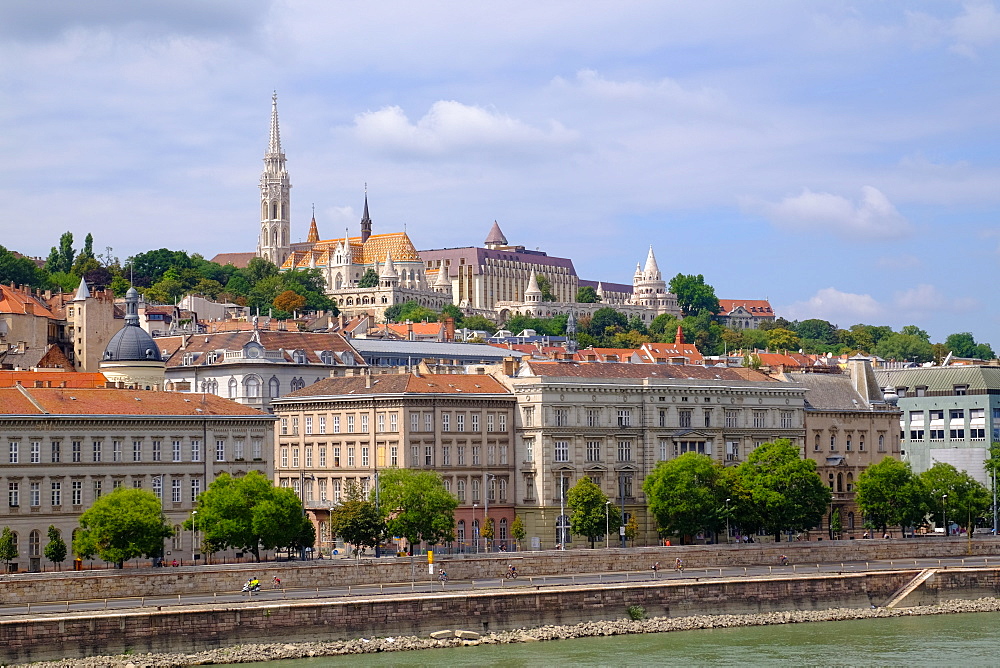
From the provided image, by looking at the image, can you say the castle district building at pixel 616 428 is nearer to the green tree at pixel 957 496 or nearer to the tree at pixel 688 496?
the tree at pixel 688 496

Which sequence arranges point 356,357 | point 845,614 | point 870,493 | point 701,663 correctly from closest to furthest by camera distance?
point 701,663 < point 845,614 < point 870,493 < point 356,357

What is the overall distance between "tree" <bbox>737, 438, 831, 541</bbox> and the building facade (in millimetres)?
26623

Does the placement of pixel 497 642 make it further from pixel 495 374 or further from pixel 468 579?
pixel 495 374

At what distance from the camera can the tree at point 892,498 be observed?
3967 inches

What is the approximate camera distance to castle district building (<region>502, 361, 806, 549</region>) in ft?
320

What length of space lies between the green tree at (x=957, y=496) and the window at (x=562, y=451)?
19.6 m

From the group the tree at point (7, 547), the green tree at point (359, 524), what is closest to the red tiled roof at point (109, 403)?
the tree at point (7, 547)

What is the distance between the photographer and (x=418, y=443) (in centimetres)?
9562

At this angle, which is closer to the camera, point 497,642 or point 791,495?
point 497,642

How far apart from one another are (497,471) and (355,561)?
20873 millimetres

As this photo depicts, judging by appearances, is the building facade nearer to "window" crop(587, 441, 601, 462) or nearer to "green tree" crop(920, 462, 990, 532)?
"green tree" crop(920, 462, 990, 532)

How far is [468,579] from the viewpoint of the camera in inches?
3103

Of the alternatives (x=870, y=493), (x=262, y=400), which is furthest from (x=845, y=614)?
(x=262, y=400)

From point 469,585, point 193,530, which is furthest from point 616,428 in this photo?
point 193,530
